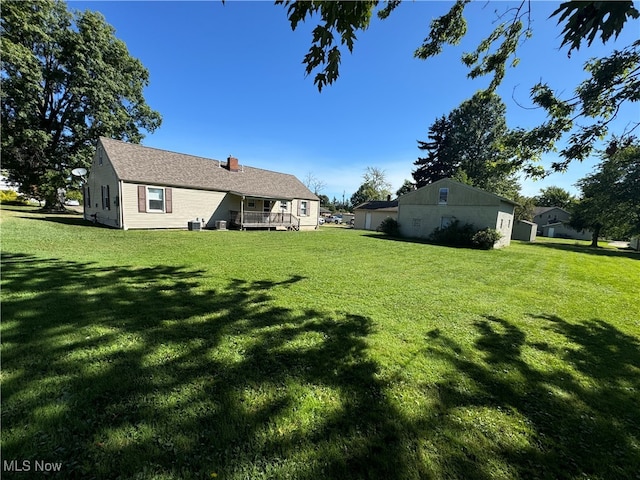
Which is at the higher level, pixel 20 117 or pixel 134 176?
pixel 20 117

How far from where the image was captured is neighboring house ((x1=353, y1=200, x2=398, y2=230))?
99.5 feet

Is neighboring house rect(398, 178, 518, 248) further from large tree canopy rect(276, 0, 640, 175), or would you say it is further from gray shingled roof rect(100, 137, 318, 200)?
large tree canopy rect(276, 0, 640, 175)

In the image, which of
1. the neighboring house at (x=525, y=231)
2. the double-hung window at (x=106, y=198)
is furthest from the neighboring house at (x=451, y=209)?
the double-hung window at (x=106, y=198)

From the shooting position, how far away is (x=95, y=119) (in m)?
20.6

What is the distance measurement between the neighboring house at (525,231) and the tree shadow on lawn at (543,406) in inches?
1189

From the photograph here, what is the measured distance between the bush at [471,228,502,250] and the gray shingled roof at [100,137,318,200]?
13887 millimetres

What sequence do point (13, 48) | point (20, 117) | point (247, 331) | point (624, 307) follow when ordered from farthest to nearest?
point (20, 117)
point (13, 48)
point (624, 307)
point (247, 331)

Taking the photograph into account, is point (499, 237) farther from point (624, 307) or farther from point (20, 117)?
point (20, 117)

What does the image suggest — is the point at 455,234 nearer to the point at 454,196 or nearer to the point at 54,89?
the point at 454,196

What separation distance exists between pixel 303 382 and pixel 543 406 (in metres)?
2.25

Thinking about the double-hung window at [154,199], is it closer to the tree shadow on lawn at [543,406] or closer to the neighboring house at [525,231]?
the tree shadow on lawn at [543,406]

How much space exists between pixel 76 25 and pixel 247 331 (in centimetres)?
2891

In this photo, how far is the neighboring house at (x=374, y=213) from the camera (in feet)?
99.5

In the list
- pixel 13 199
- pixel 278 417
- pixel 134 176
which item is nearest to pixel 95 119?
pixel 134 176
